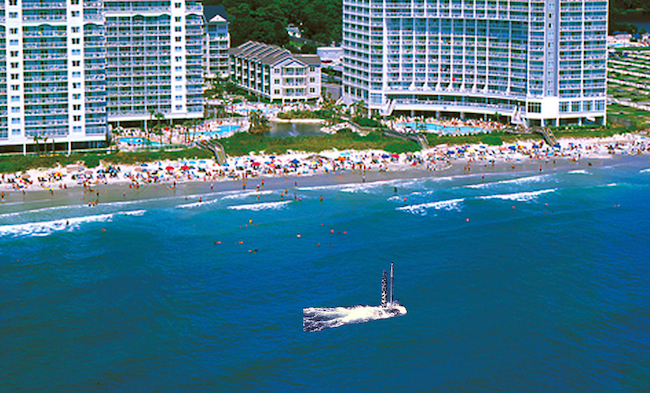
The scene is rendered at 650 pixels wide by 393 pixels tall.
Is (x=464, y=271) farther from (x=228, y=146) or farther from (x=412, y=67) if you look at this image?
(x=412, y=67)

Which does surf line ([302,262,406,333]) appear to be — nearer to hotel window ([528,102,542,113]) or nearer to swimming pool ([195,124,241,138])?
swimming pool ([195,124,241,138])

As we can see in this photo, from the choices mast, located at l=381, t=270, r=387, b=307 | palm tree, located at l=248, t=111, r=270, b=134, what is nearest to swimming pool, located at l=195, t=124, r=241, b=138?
palm tree, located at l=248, t=111, r=270, b=134

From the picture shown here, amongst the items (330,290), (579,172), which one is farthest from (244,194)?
(579,172)

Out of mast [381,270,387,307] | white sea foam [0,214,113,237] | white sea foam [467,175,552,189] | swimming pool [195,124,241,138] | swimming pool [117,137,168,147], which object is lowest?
mast [381,270,387,307]

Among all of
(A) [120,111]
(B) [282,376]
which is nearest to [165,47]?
(A) [120,111]

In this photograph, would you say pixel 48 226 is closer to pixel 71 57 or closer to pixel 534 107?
pixel 71 57

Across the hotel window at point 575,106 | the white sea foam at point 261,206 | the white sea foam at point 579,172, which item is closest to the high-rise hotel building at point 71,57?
the white sea foam at point 261,206

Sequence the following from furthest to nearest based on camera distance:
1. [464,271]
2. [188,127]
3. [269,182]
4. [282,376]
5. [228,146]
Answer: [188,127] → [228,146] → [269,182] → [464,271] → [282,376]

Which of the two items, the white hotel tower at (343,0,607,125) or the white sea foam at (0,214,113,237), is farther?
the white hotel tower at (343,0,607,125)
